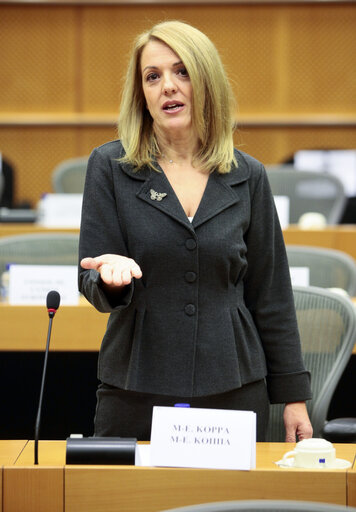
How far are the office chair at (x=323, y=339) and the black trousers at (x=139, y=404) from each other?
1.60 feet

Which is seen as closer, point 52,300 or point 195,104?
point 52,300

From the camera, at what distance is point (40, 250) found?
370cm

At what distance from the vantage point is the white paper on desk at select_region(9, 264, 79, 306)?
10.7ft

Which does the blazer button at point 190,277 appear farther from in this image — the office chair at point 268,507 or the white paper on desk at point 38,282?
the white paper on desk at point 38,282

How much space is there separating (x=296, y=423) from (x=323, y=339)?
509 millimetres

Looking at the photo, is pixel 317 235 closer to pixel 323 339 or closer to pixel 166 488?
pixel 323 339

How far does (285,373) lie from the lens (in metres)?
2.18

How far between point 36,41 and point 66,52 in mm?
259

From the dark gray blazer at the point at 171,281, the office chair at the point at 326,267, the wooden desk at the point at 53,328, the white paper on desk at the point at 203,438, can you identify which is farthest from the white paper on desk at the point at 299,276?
the white paper on desk at the point at 203,438

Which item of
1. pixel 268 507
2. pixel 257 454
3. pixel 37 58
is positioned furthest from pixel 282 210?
pixel 268 507

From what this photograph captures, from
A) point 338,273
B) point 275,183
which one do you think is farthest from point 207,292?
point 275,183

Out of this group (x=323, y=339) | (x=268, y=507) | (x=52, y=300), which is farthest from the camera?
(x=323, y=339)

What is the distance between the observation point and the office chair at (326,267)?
11.5ft

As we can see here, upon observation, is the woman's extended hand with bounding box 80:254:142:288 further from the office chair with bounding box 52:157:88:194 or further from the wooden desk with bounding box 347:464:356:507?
the office chair with bounding box 52:157:88:194
